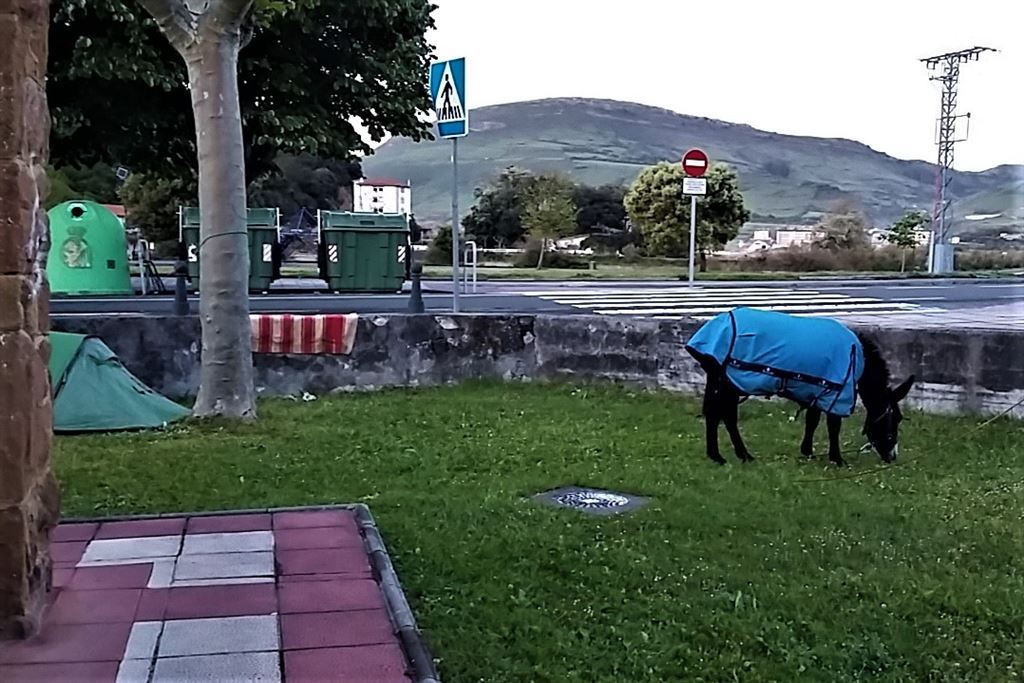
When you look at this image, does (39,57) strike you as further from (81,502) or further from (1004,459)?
(1004,459)

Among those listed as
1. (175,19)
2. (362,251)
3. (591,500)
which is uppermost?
(175,19)

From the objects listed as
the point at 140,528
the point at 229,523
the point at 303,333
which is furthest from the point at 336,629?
the point at 303,333

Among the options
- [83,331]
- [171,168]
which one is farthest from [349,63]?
[83,331]

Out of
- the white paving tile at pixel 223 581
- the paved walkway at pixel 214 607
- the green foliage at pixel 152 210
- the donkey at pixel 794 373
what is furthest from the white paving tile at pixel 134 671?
the green foliage at pixel 152 210

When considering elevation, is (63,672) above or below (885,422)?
below

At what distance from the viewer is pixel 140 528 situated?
5.62 metres

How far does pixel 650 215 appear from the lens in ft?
145

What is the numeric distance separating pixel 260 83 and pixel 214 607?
53.1 ft

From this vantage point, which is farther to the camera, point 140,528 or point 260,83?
point 260,83

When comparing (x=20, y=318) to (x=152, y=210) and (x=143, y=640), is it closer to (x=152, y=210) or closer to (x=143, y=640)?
(x=143, y=640)

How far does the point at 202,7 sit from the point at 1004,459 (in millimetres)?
7368

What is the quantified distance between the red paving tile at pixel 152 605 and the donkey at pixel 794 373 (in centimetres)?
429

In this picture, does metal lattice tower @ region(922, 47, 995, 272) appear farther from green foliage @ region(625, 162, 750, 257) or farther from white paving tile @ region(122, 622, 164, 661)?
white paving tile @ region(122, 622, 164, 661)

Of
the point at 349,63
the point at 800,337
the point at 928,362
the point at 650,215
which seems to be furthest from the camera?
the point at 650,215
